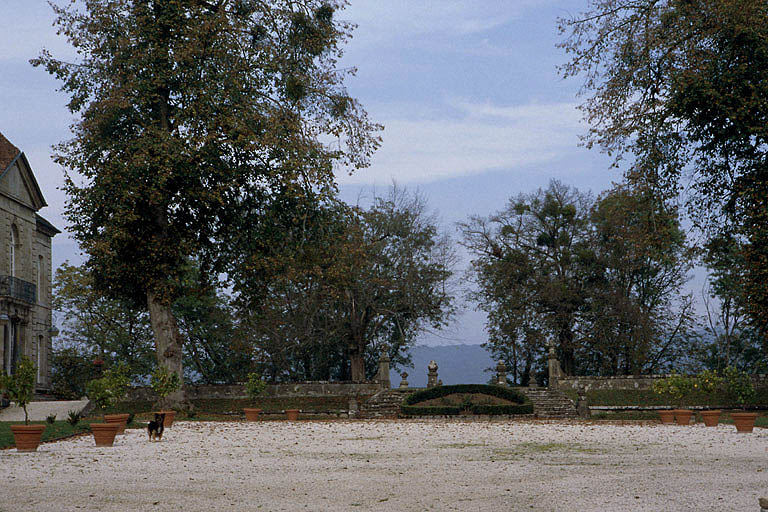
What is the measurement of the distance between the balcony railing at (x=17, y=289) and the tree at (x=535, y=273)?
24.3 metres

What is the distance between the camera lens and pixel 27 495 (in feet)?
A: 29.0

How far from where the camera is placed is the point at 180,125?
26.3 metres

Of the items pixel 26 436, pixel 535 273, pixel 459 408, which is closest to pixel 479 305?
pixel 535 273

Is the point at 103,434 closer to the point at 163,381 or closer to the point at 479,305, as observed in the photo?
the point at 163,381

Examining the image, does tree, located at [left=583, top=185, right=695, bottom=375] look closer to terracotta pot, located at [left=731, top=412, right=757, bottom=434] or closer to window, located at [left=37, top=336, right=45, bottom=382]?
terracotta pot, located at [left=731, top=412, right=757, bottom=434]

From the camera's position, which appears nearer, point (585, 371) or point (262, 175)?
point (262, 175)

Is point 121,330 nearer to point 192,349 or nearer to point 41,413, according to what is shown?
point 192,349

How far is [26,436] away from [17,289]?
21542mm

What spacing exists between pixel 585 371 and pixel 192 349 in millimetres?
23017

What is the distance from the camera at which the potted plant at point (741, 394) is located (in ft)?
59.5

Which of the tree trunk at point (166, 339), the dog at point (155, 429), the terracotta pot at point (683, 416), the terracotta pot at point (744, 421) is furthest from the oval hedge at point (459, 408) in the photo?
the dog at point (155, 429)

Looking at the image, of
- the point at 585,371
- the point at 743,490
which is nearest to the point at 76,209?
the point at 743,490

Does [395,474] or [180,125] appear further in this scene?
[180,125]

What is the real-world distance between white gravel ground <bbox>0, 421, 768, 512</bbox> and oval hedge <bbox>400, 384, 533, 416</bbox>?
10746 millimetres
